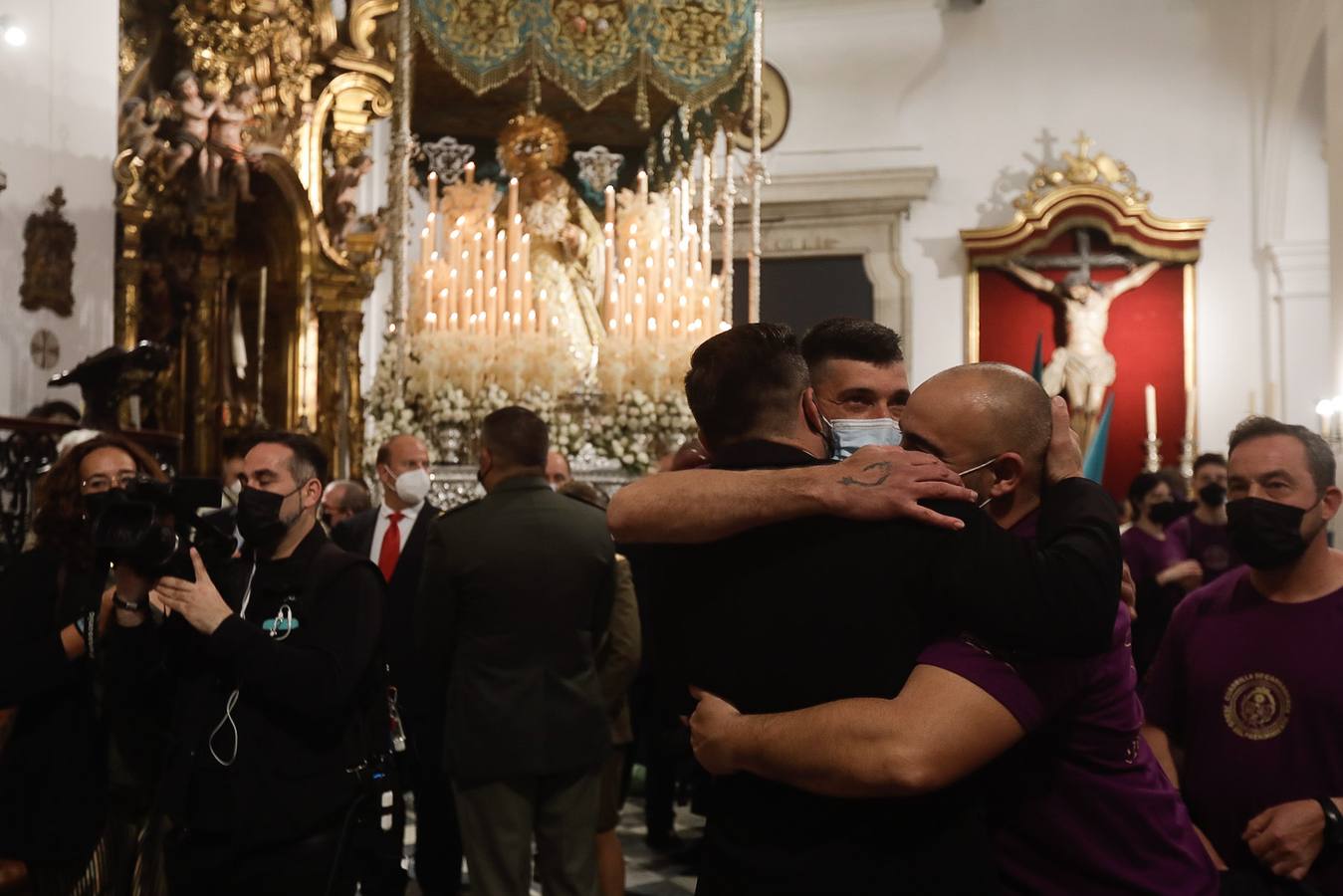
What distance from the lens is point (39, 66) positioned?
29.2ft

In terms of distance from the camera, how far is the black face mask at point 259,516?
332cm

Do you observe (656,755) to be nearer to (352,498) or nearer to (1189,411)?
(352,498)

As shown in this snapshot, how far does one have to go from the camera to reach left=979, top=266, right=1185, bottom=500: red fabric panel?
54.7 ft

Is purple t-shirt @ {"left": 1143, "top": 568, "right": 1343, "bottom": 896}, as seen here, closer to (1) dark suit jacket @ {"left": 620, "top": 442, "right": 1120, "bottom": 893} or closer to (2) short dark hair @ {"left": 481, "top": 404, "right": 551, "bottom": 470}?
(1) dark suit jacket @ {"left": 620, "top": 442, "right": 1120, "bottom": 893}

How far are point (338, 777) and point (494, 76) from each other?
7140 millimetres

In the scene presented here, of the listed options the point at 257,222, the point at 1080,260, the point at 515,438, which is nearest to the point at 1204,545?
the point at 515,438

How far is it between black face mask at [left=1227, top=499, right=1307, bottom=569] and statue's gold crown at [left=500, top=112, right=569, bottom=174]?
24.8ft

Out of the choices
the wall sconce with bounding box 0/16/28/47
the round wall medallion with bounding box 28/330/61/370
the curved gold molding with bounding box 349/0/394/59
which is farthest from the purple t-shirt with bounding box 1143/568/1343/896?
the curved gold molding with bounding box 349/0/394/59

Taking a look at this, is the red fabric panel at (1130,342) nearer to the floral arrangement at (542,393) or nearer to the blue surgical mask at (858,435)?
the floral arrangement at (542,393)

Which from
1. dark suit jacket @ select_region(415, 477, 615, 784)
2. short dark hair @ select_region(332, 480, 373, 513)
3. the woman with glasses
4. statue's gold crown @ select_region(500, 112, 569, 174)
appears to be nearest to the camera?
the woman with glasses

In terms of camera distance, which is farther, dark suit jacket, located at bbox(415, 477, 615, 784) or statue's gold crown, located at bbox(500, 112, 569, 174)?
statue's gold crown, located at bbox(500, 112, 569, 174)

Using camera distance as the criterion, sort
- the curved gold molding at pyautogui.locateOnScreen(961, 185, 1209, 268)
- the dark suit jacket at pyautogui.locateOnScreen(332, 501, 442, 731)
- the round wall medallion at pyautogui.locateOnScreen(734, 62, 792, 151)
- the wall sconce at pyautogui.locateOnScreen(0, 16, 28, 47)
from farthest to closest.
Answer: the round wall medallion at pyautogui.locateOnScreen(734, 62, 792, 151) → the curved gold molding at pyautogui.locateOnScreen(961, 185, 1209, 268) → the wall sconce at pyautogui.locateOnScreen(0, 16, 28, 47) → the dark suit jacket at pyautogui.locateOnScreen(332, 501, 442, 731)

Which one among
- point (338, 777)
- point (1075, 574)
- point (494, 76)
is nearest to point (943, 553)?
point (1075, 574)

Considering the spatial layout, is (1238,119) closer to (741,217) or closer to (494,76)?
(741,217)
